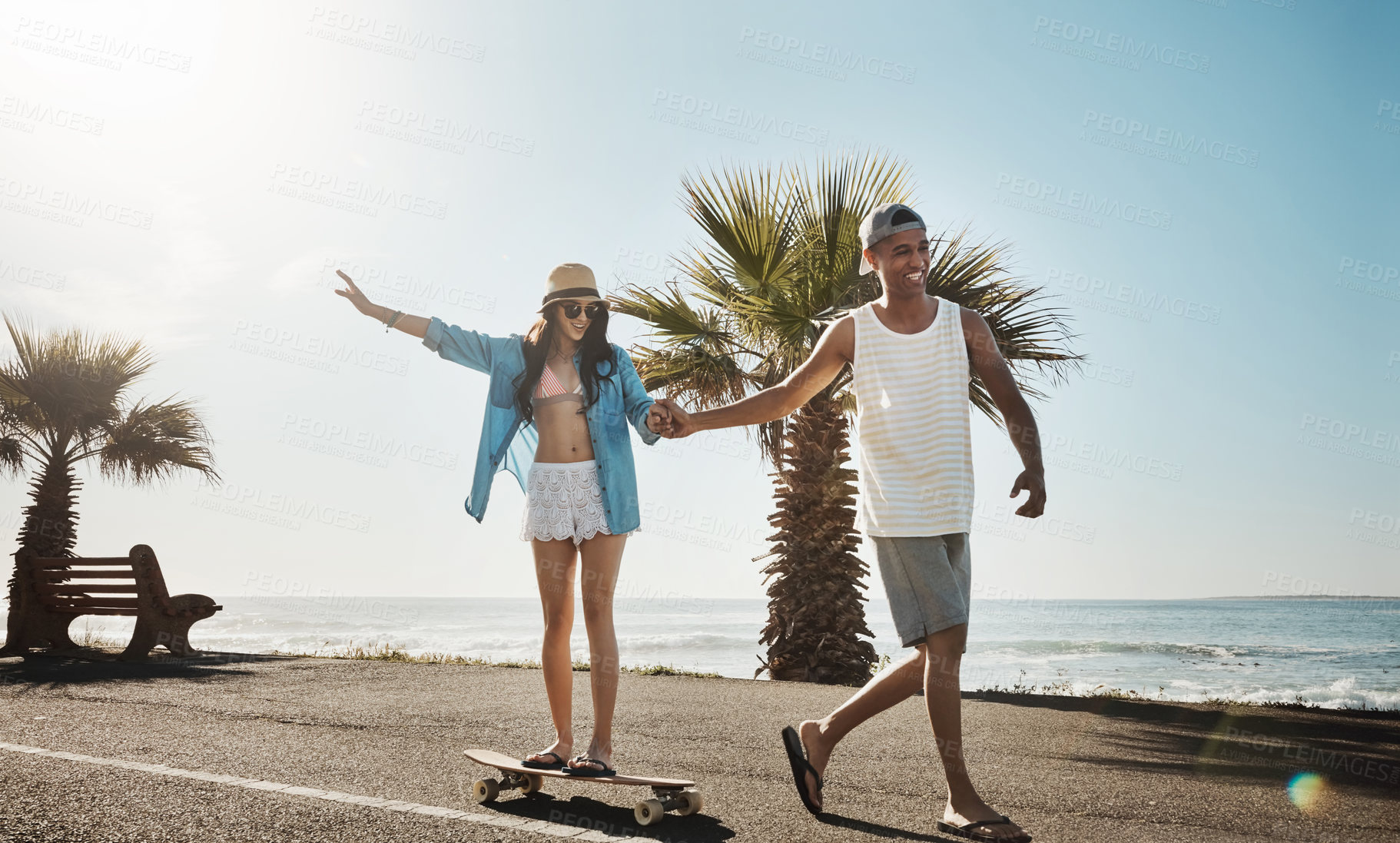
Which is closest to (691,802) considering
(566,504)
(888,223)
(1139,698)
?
(566,504)

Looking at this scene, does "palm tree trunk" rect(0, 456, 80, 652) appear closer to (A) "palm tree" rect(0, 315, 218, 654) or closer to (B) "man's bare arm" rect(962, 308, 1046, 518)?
(A) "palm tree" rect(0, 315, 218, 654)

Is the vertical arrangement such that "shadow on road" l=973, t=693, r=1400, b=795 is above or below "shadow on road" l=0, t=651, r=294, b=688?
above

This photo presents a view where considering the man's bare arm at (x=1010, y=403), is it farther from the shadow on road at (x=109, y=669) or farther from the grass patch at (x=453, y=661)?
the shadow on road at (x=109, y=669)

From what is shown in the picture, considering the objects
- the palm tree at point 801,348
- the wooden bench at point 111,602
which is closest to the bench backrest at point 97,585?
the wooden bench at point 111,602

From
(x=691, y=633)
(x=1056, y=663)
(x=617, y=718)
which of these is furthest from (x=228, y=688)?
(x=691, y=633)

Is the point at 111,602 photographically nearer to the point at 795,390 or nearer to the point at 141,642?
the point at 141,642

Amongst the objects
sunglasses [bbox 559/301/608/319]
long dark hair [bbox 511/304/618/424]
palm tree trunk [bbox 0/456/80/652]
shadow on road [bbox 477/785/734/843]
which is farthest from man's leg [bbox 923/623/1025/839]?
palm tree trunk [bbox 0/456/80/652]

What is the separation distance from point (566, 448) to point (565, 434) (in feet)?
0.19

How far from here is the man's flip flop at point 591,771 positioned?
326 centimetres

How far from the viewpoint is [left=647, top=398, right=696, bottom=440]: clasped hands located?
3.62 m

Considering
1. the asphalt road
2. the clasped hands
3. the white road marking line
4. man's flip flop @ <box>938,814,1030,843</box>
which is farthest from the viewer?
the clasped hands

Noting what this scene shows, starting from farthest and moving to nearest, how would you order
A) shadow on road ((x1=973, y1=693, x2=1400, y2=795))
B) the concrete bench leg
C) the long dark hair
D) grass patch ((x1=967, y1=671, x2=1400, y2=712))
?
the concrete bench leg, grass patch ((x1=967, y1=671, x2=1400, y2=712)), shadow on road ((x1=973, y1=693, x2=1400, y2=795)), the long dark hair

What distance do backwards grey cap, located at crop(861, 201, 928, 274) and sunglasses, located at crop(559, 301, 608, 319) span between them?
3.83 ft

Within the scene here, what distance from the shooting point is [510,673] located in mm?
8375
